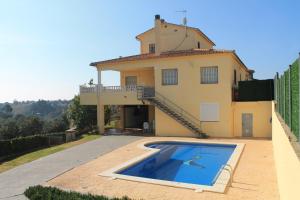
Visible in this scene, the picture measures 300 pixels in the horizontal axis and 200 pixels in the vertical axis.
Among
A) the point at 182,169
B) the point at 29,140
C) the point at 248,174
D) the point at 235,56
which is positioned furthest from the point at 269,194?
the point at 29,140

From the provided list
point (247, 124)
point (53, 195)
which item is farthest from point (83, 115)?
point (53, 195)

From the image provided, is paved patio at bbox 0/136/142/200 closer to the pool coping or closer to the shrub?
the pool coping

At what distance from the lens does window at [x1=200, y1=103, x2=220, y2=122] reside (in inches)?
932

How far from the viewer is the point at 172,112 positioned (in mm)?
24703

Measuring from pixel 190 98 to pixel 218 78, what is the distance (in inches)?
109

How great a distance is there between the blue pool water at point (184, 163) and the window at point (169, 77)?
18.7 feet

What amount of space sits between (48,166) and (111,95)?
40.2 feet

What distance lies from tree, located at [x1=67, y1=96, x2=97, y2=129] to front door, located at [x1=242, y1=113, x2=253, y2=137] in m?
15.1

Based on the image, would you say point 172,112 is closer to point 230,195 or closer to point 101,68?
point 101,68

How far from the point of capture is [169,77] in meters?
25.3

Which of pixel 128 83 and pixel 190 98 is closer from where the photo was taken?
pixel 190 98

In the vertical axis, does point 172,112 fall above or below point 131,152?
above

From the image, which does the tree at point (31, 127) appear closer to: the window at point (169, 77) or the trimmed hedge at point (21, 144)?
the trimmed hedge at point (21, 144)

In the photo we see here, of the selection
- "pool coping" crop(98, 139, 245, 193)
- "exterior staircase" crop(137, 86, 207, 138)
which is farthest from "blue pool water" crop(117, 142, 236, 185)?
"exterior staircase" crop(137, 86, 207, 138)
